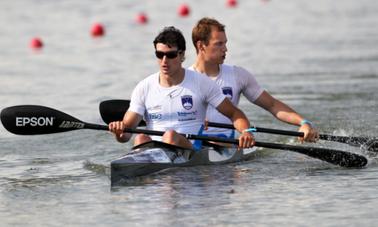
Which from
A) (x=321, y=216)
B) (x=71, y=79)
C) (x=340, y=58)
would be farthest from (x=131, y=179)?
(x=340, y=58)

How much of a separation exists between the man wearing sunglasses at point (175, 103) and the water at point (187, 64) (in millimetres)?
462

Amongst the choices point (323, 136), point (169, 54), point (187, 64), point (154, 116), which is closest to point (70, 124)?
point (154, 116)

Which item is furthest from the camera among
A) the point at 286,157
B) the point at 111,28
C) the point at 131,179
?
the point at 111,28

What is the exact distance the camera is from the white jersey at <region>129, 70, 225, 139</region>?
11.4 m

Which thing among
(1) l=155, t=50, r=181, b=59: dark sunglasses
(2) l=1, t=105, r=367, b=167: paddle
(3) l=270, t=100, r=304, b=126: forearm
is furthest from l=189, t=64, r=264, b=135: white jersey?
(1) l=155, t=50, r=181, b=59: dark sunglasses

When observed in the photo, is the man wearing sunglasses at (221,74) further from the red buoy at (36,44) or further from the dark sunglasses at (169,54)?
the red buoy at (36,44)

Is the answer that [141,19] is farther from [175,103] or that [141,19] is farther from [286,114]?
[175,103]

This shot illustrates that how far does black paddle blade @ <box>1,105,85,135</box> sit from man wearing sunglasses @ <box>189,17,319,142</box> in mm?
1620

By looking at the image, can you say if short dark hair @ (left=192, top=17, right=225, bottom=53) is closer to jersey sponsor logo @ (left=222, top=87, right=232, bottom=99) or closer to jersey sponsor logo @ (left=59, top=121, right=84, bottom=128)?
jersey sponsor logo @ (left=222, top=87, right=232, bottom=99)

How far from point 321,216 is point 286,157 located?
3572 millimetres

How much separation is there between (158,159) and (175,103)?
642 mm

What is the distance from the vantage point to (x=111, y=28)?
3044 cm

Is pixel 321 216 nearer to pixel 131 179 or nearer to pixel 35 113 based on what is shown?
pixel 131 179

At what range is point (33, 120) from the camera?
11625mm
